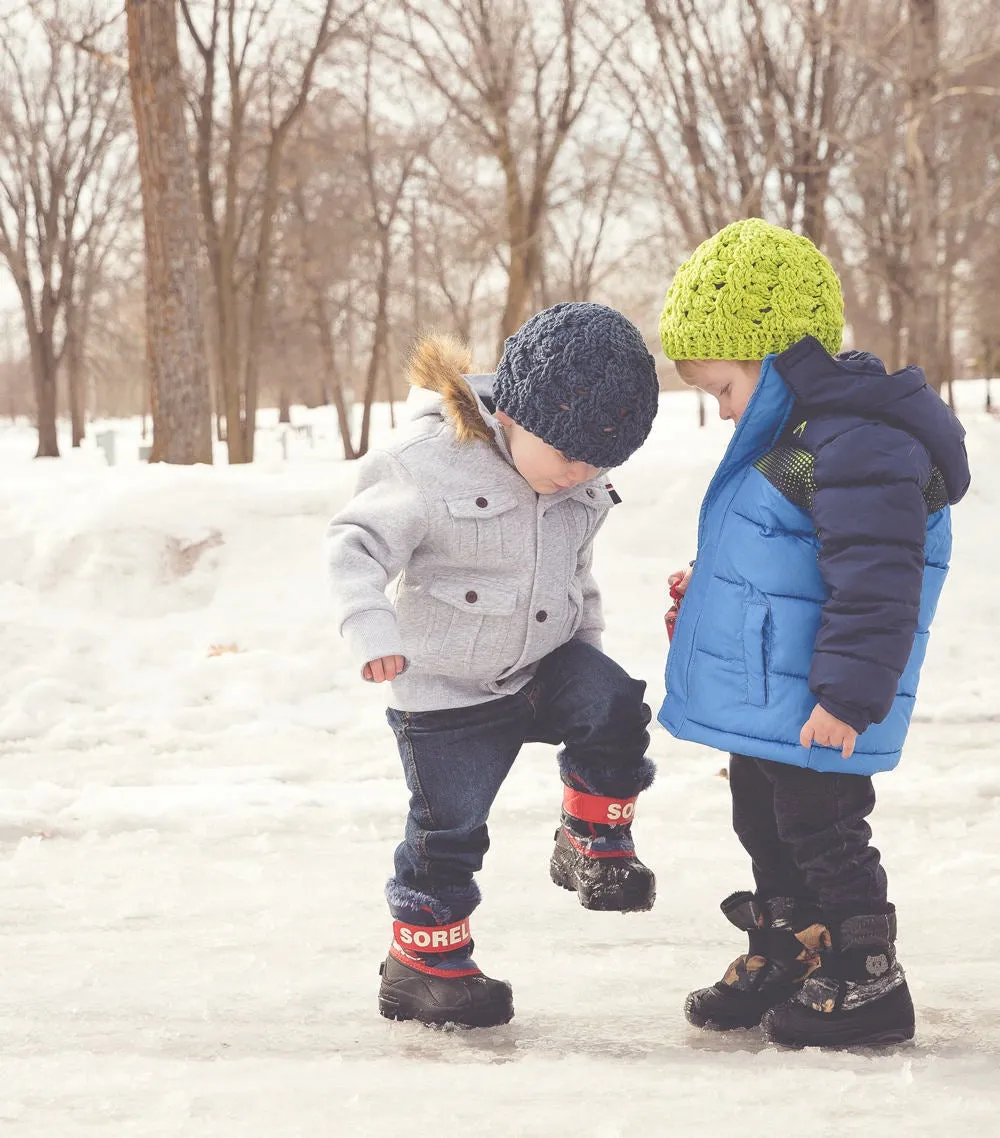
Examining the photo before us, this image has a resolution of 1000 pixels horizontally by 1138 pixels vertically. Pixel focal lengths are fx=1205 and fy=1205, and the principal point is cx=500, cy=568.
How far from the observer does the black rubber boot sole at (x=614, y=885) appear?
2.47 metres

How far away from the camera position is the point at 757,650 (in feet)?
7.10

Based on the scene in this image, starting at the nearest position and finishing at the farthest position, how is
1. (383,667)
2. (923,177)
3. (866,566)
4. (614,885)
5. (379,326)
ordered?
(866,566)
(383,667)
(614,885)
(923,177)
(379,326)

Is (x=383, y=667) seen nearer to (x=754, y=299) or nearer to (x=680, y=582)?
(x=680, y=582)

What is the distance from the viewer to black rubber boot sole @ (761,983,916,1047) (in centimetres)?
Result: 221

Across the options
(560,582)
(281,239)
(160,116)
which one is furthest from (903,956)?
(281,239)

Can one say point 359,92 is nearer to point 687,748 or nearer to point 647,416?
point 687,748

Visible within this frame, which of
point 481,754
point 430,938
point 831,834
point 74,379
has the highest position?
point 74,379

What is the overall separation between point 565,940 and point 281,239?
20.0m

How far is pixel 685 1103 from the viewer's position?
1.91m

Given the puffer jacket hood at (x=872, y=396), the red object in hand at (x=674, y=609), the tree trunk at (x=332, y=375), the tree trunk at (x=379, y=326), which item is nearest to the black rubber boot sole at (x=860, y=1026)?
the red object in hand at (x=674, y=609)

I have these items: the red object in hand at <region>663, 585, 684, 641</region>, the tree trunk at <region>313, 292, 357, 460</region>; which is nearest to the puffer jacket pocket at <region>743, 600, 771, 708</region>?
the red object in hand at <region>663, 585, 684, 641</region>

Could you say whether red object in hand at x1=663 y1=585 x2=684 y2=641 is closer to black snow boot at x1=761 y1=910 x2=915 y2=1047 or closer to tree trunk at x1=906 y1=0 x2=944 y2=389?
black snow boot at x1=761 y1=910 x2=915 y2=1047

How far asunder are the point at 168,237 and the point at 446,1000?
25.2 feet

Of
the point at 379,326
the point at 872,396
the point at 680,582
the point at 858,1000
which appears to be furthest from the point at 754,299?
the point at 379,326
